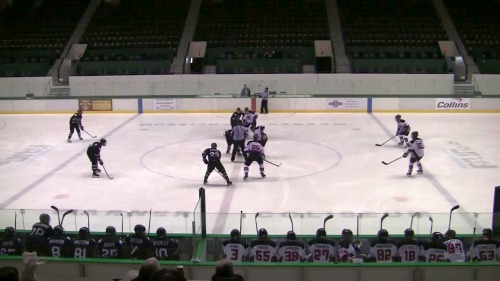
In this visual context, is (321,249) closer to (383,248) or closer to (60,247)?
Result: (383,248)

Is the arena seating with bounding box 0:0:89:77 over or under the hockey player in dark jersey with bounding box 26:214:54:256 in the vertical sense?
over

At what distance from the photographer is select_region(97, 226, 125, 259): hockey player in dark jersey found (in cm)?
747

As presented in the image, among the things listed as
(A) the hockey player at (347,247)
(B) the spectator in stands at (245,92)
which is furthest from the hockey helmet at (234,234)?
(B) the spectator in stands at (245,92)

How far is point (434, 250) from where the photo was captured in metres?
7.25

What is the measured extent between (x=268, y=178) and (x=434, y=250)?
688 cm

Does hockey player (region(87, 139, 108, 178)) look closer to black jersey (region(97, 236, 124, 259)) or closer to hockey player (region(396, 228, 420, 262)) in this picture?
black jersey (region(97, 236, 124, 259))

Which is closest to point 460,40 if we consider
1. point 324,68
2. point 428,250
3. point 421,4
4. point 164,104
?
point 421,4

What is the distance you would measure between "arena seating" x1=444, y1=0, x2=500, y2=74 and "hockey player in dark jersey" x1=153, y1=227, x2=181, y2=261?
23521 millimetres

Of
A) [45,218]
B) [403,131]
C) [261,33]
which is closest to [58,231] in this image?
[45,218]

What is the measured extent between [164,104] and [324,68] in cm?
978

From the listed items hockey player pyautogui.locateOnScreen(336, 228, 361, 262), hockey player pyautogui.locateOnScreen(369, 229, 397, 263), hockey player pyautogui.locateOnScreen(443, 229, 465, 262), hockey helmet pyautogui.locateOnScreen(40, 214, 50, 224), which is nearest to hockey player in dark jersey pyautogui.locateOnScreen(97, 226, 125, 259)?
hockey helmet pyautogui.locateOnScreen(40, 214, 50, 224)

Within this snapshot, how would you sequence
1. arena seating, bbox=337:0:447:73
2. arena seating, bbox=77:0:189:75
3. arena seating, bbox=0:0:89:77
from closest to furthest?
arena seating, bbox=337:0:447:73 → arena seating, bbox=77:0:189:75 → arena seating, bbox=0:0:89:77

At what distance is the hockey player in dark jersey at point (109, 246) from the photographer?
747 cm

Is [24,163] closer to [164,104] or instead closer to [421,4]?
[164,104]
